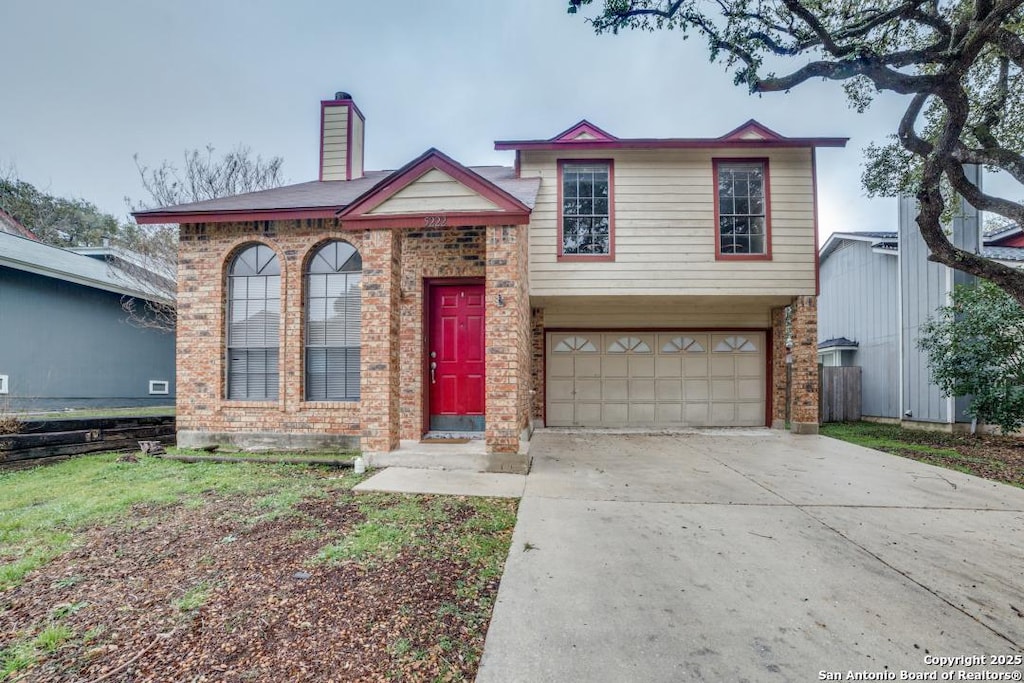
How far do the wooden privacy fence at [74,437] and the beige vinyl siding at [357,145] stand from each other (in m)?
5.47

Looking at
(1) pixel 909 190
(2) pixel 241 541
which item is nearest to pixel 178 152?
(2) pixel 241 541

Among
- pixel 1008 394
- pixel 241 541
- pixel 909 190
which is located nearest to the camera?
pixel 241 541

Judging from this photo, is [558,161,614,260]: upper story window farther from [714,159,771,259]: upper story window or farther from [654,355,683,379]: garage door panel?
[654,355,683,379]: garage door panel

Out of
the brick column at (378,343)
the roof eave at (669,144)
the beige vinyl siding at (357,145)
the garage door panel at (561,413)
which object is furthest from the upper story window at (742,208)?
the beige vinyl siding at (357,145)

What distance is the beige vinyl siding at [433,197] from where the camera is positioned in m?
5.24

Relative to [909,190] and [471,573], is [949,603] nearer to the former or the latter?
[471,573]

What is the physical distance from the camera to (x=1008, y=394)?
7.20 m

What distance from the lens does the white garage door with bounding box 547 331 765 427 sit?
8719 millimetres

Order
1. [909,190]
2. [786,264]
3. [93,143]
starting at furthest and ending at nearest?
[93,143], [909,190], [786,264]

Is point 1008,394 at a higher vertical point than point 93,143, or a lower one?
lower

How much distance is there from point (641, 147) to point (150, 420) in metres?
9.23

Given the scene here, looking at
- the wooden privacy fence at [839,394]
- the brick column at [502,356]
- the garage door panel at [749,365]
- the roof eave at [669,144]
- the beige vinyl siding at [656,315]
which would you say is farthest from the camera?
the wooden privacy fence at [839,394]

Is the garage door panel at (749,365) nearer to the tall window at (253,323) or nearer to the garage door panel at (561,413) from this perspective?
the garage door panel at (561,413)

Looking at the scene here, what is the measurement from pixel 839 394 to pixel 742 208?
20.5 feet
